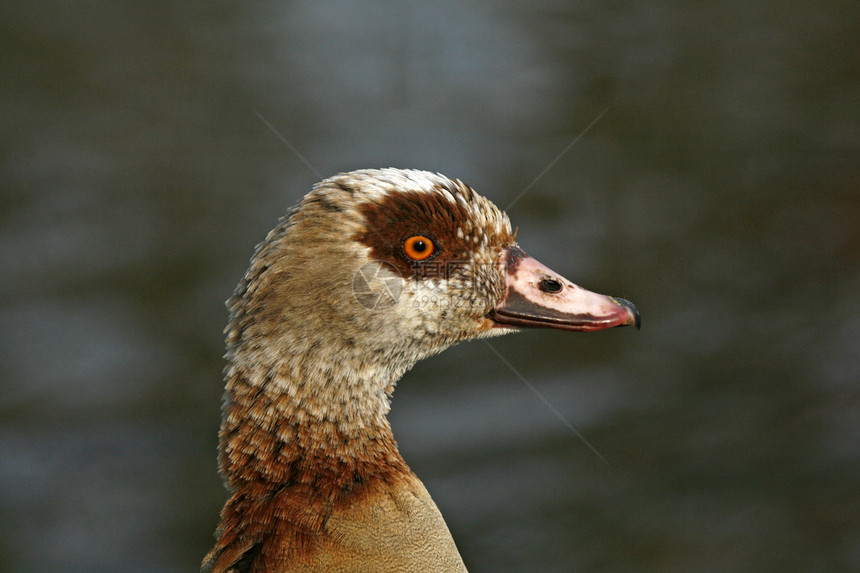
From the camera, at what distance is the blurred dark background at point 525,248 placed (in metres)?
4.52

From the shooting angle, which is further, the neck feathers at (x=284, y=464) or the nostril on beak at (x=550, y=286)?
the nostril on beak at (x=550, y=286)

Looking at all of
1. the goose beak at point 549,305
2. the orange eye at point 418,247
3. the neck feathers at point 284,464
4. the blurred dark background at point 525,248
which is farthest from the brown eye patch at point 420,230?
the blurred dark background at point 525,248

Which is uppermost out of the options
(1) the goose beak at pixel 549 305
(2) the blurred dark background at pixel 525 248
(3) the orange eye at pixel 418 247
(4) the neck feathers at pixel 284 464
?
(2) the blurred dark background at pixel 525 248

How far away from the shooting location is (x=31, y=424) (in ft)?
14.6

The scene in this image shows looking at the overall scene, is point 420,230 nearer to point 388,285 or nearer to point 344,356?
point 388,285

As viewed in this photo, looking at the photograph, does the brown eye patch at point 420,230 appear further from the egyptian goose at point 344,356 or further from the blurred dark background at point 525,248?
the blurred dark background at point 525,248

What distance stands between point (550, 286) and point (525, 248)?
274 cm

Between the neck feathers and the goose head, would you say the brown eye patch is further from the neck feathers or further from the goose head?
the neck feathers

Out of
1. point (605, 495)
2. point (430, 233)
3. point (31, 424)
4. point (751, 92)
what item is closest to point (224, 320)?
point (31, 424)

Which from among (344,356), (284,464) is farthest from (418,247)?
(284,464)

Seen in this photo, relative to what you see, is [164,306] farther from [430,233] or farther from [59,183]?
[430,233]

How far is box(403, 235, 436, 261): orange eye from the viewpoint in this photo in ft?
6.74

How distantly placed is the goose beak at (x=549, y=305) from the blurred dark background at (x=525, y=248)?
8.55 feet

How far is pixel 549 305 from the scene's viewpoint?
217cm
